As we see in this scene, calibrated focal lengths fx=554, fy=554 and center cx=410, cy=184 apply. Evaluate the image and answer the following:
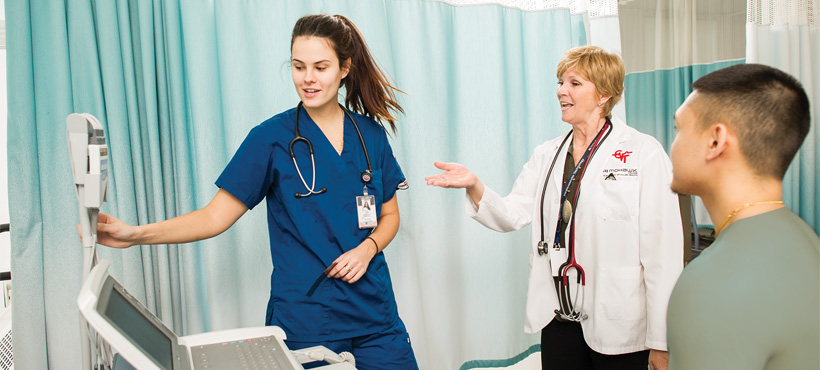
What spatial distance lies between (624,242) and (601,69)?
548 millimetres

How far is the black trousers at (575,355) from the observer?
1.65 m

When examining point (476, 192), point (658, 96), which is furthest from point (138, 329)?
point (658, 96)

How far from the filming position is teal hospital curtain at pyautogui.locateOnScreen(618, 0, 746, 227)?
271 centimetres

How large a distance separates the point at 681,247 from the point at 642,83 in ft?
4.59

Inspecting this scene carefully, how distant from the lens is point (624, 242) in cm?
162

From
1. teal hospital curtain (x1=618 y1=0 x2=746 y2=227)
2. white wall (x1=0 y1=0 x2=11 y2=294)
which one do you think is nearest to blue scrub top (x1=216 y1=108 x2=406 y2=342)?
white wall (x1=0 y1=0 x2=11 y2=294)

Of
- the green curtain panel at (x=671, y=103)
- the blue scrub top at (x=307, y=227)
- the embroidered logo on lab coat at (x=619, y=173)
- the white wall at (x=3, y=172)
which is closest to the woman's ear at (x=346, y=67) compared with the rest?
the blue scrub top at (x=307, y=227)

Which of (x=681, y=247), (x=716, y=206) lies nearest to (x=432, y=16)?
(x=681, y=247)

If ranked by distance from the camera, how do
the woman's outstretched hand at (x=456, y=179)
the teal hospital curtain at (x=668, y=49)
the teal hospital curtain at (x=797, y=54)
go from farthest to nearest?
the teal hospital curtain at (x=797, y=54)
the teal hospital curtain at (x=668, y=49)
the woman's outstretched hand at (x=456, y=179)

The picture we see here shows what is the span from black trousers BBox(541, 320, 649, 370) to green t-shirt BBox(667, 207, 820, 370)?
890mm

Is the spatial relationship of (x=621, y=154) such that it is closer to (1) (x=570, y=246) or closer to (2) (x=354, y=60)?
(1) (x=570, y=246)

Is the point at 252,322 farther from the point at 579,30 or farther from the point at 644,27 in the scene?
the point at 644,27

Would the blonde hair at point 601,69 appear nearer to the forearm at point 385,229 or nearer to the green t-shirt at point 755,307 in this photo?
the forearm at point 385,229

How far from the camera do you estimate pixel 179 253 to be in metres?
1.95
